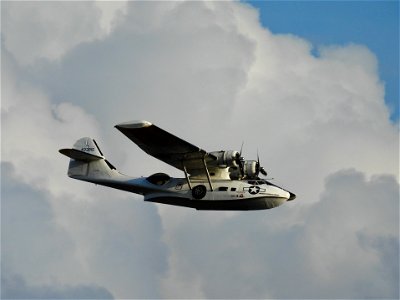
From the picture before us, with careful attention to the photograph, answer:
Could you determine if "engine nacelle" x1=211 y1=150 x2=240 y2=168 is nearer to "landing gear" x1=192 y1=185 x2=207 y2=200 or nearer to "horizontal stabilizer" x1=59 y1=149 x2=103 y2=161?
"landing gear" x1=192 y1=185 x2=207 y2=200

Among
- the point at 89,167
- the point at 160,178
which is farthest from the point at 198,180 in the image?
the point at 89,167

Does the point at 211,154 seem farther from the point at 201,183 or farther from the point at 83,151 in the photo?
the point at 83,151

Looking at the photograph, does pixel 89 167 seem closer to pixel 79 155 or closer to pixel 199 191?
pixel 79 155

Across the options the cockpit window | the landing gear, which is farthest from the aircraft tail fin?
the landing gear

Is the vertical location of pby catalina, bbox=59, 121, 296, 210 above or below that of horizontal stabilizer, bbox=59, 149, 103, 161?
below

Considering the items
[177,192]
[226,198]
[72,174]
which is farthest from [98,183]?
[226,198]

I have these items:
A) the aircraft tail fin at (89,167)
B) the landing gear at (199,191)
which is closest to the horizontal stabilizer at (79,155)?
the aircraft tail fin at (89,167)

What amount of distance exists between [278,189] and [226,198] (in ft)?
8.21

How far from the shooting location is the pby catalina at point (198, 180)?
3529 cm

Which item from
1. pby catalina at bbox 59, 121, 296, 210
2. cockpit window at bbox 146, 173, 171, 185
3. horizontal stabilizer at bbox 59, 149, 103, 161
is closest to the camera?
pby catalina at bbox 59, 121, 296, 210

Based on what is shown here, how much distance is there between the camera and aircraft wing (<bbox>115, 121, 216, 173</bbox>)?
33781mm

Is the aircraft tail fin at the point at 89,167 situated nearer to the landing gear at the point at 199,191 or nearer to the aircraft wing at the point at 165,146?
the aircraft wing at the point at 165,146

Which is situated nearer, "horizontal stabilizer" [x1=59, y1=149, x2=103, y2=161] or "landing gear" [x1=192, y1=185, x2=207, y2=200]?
"landing gear" [x1=192, y1=185, x2=207, y2=200]

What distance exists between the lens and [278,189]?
3591 centimetres
